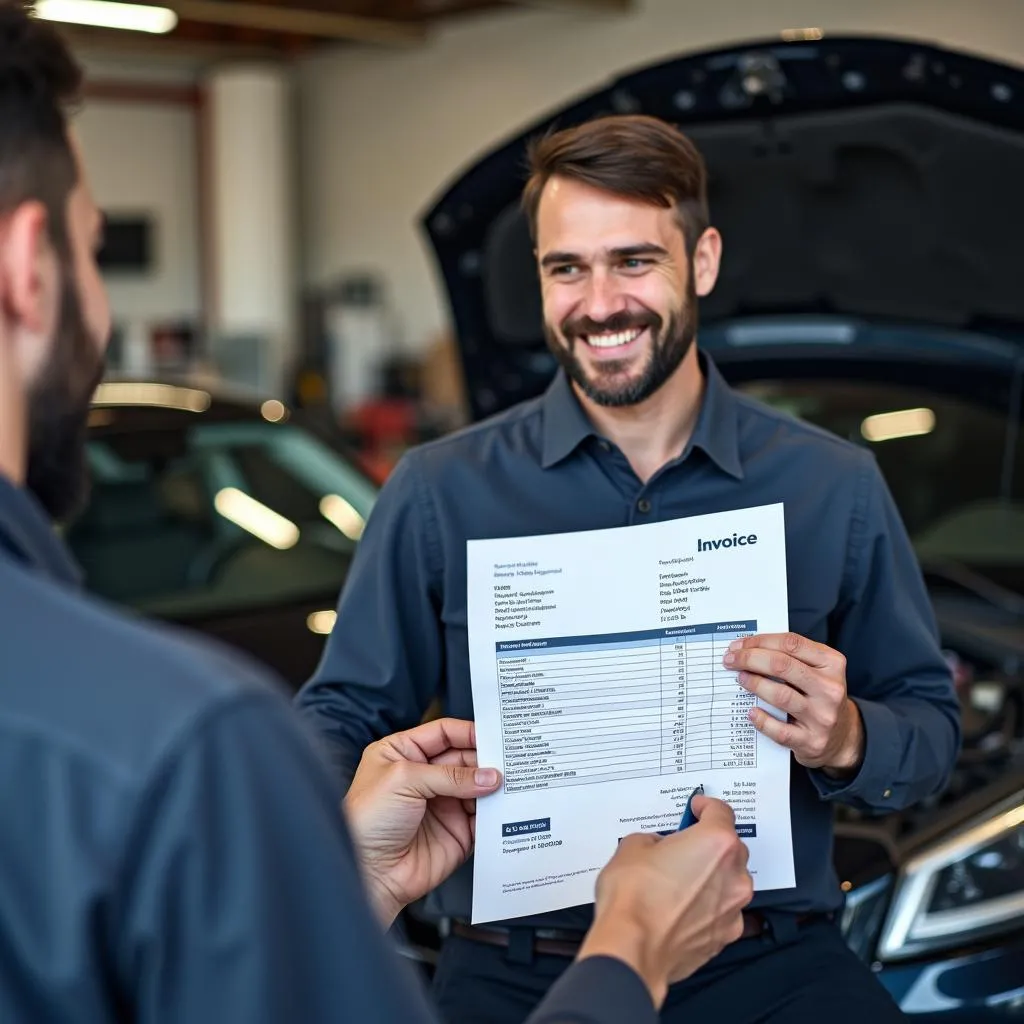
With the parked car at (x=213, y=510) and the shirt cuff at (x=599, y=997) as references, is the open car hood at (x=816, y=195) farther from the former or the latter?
the shirt cuff at (x=599, y=997)

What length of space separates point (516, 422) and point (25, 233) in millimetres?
1203

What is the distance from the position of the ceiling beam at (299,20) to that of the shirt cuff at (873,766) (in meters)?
10.1

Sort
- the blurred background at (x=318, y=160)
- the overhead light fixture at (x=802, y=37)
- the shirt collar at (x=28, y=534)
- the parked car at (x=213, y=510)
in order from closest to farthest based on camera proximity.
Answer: the shirt collar at (x=28, y=534) < the overhead light fixture at (x=802, y=37) < the parked car at (x=213, y=510) < the blurred background at (x=318, y=160)

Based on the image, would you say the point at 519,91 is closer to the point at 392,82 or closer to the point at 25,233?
the point at 392,82

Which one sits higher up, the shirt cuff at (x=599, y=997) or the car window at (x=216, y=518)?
the car window at (x=216, y=518)

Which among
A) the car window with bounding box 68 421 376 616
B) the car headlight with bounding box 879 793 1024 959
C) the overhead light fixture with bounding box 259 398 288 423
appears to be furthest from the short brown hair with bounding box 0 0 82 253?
the overhead light fixture with bounding box 259 398 288 423

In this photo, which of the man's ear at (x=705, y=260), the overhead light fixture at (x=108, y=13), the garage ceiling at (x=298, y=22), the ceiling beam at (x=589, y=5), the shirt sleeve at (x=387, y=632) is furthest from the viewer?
the garage ceiling at (x=298, y=22)

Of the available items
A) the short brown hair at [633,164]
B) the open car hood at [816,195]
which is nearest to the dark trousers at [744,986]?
the short brown hair at [633,164]

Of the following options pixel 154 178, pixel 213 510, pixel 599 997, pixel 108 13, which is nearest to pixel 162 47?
pixel 154 178

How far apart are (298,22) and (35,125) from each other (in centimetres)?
1202

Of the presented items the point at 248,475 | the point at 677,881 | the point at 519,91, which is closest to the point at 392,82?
the point at 519,91

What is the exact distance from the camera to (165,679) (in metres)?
0.75

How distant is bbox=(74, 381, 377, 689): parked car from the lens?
324 centimetres

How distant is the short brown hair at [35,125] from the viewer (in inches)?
33.8
